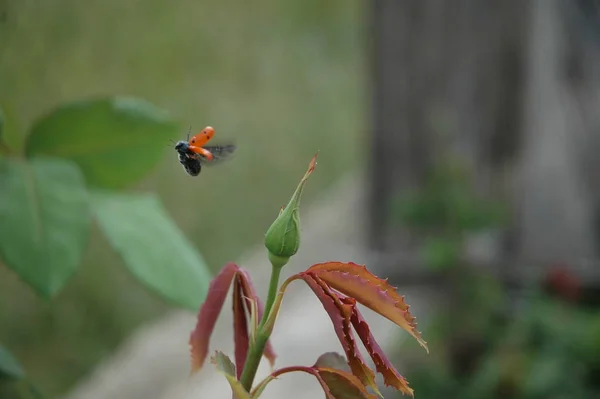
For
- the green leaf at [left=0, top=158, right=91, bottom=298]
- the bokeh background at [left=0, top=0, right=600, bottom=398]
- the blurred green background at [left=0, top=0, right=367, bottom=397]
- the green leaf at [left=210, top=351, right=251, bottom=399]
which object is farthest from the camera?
the bokeh background at [left=0, top=0, right=600, bottom=398]

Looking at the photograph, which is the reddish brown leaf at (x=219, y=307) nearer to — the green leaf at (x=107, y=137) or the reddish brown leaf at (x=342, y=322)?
the reddish brown leaf at (x=342, y=322)

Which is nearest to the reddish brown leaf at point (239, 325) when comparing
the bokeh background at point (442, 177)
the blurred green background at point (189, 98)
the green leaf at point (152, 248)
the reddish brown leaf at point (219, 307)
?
the reddish brown leaf at point (219, 307)

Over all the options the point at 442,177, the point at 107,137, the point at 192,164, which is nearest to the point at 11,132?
the point at 107,137

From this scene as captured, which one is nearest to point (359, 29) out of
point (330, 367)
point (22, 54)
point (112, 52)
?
point (112, 52)

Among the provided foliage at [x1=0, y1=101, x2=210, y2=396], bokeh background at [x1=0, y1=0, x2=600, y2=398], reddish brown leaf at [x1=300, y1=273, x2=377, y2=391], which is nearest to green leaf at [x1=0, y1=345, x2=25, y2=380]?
foliage at [x1=0, y1=101, x2=210, y2=396]

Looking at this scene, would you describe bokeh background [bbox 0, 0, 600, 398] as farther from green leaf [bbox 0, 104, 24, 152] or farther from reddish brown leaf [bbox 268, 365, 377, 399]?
reddish brown leaf [bbox 268, 365, 377, 399]

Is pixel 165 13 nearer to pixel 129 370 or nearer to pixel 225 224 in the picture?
pixel 225 224
